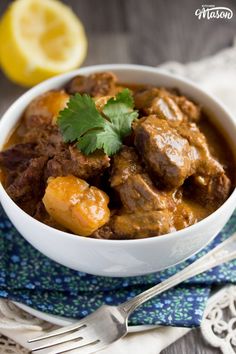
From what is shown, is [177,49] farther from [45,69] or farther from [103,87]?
[103,87]

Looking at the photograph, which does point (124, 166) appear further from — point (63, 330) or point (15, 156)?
point (63, 330)

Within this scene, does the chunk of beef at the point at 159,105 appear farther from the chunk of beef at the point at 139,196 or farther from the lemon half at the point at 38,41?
the lemon half at the point at 38,41

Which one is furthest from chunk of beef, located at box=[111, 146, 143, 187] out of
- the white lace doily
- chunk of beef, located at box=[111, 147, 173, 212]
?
the white lace doily

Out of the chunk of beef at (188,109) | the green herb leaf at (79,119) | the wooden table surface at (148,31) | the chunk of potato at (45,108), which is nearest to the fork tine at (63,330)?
the green herb leaf at (79,119)

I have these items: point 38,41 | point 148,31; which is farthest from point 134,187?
point 148,31

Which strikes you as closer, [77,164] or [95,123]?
[77,164]

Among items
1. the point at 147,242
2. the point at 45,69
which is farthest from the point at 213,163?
the point at 45,69
